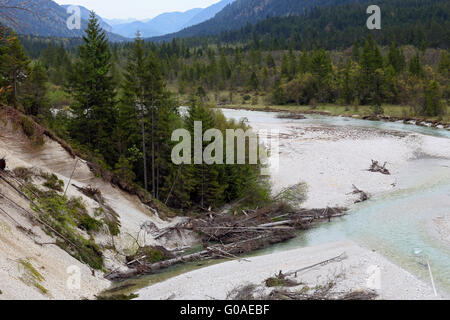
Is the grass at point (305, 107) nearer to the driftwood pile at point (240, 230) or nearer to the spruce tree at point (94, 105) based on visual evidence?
the spruce tree at point (94, 105)

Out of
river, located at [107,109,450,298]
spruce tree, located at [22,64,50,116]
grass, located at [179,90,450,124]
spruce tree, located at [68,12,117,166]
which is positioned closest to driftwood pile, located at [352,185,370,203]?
river, located at [107,109,450,298]

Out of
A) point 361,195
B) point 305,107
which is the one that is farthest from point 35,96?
point 305,107

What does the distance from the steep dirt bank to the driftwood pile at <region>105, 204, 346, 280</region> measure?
1.02 metres

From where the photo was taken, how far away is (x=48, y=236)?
16.2 m

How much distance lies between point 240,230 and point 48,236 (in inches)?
399

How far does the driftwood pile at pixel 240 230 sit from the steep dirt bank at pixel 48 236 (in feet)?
3.34

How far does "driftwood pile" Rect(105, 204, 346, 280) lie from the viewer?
19.1 metres

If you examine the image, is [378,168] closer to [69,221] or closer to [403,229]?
[403,229]

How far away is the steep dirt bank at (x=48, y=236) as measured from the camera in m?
12.6

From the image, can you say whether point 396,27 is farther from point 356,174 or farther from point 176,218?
point 176,218

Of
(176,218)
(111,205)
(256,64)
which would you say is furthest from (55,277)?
(256,64)

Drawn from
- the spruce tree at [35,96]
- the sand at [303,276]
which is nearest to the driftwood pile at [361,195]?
the sand at [303,276]

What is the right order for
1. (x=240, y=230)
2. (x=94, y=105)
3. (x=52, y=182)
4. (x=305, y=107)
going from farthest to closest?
(x=305, y=107) → (x=94, y=105) → (x=240, y=230) → (x=52, y=182)
